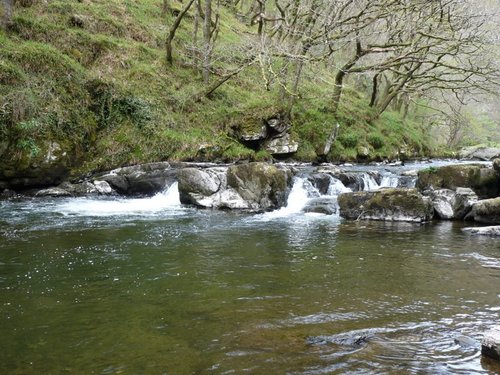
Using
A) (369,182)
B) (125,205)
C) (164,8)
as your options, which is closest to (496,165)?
(369,182)

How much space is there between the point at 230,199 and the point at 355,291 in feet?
22.3

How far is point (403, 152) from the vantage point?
24.8 meters

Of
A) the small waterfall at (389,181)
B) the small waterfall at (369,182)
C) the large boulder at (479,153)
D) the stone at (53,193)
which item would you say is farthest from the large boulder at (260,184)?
the large boulder at (479,153)

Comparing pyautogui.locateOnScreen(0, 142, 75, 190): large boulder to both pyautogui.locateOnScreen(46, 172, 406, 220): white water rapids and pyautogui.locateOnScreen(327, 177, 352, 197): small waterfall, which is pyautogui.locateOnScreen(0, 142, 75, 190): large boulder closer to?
pyautogui.locateOnScreen(46, 172, 406, 220): white water rapids

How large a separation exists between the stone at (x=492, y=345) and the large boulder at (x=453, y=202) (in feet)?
25.0

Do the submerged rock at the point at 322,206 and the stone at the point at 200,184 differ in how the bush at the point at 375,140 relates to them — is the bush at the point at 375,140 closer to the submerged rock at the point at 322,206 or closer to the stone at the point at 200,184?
the submerged rock at the point at 322,206

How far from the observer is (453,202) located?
1052 centimetres

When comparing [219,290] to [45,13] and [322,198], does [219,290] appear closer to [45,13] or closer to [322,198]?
[322,198]

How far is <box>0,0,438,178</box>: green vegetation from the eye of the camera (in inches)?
519

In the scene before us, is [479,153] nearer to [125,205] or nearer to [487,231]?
[487,231]

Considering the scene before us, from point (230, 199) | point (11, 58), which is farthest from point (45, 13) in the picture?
point (230, 199)

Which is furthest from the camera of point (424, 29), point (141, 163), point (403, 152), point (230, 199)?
point (403, 152)

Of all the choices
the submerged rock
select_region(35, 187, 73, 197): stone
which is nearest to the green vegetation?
select_region(35, 187, 73, 197): stone

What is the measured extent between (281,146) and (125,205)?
823 cm
